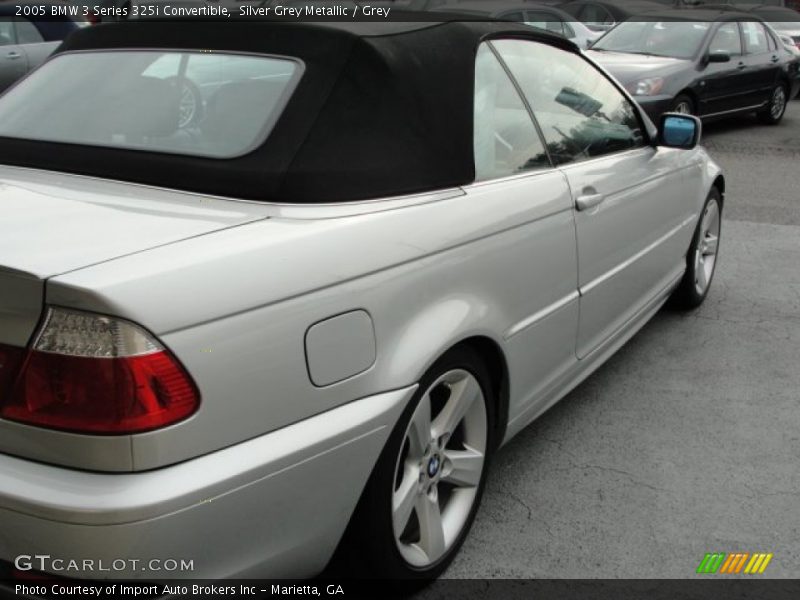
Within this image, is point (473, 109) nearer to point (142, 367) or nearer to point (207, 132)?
point (207, 132)

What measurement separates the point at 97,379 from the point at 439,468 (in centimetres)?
119

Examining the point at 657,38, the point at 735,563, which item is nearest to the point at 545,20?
the point at 657,38

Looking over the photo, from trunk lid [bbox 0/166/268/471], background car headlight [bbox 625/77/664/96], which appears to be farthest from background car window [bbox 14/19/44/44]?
trunk lid [bbox 0/166/268/471]

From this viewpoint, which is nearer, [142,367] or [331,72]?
[142,367]

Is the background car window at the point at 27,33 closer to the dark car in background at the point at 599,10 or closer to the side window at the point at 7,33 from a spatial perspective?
the side window at the point at 7,33

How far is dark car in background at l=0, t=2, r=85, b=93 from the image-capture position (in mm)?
9758

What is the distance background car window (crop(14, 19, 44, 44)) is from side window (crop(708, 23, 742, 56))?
25.8 feet

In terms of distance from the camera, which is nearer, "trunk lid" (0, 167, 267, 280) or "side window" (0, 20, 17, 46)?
"trunk lid" (0, 167, 267, 280)

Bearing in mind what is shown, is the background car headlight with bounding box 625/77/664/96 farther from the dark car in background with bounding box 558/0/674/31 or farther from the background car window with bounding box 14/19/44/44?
the dark car in background with bounding box 558/0/674/31

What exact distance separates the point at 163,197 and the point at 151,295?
1.93 feet

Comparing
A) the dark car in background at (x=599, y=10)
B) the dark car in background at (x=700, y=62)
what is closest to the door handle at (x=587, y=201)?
the dark car in background at (x=700, y=62)

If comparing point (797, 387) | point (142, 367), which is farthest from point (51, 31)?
point (142, 367)

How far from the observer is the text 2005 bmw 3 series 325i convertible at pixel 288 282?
1.80 m

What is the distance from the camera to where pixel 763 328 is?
4.93m
